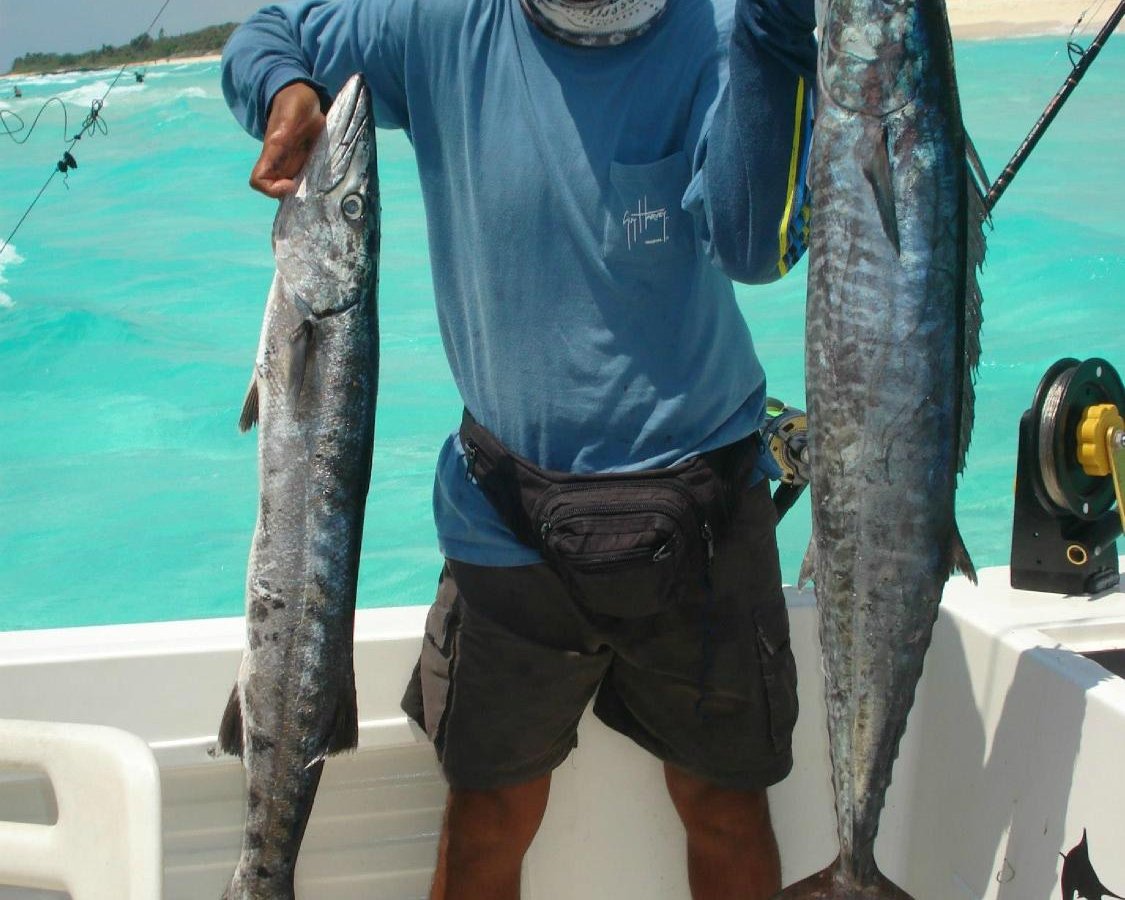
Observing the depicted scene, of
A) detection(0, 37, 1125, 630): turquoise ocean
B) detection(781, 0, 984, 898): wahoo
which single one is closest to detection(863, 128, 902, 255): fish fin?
detection(781, 0, 984, 898): wahoo

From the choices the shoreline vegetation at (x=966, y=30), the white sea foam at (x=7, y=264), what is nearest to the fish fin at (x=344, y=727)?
the white sea foam at (x=7, y=264)

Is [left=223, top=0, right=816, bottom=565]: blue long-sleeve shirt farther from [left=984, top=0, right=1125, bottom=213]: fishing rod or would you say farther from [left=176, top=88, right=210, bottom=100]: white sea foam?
[left=176, top=88, right=210, bottom=100]: white sea foam

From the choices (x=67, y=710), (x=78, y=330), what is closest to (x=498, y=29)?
(x=67, y=710)

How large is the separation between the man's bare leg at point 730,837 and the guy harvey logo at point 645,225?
3.29ft

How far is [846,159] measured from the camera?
1.27 meters

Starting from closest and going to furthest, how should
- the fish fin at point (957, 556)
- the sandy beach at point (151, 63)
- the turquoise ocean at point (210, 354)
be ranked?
the fish fin at point (957, 556), the turquoise ocean at point (210, 354), the sandy beach at point (151, 63)

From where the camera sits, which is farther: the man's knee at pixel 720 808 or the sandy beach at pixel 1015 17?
the sandy beach at pixel 1015 17

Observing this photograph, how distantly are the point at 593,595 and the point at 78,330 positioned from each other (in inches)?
430

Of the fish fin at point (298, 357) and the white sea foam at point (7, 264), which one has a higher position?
the fish fin at point (298, 357)

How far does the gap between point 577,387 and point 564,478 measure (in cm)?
16

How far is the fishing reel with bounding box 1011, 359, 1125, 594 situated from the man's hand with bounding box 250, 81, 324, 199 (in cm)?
142

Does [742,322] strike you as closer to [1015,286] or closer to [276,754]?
[276,754]

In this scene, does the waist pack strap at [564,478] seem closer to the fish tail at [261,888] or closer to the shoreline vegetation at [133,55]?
the fish tail at [261,888]

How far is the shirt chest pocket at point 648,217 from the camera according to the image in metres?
1.87
